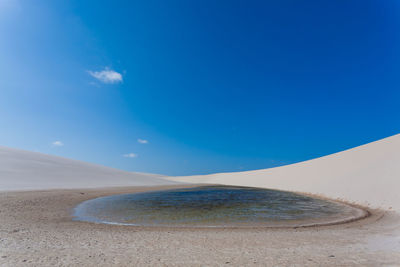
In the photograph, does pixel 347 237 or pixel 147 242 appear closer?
pixel 147 242

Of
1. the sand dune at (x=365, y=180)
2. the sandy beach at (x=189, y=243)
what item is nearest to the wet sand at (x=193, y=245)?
the sandy beach at (x=189, y=243)

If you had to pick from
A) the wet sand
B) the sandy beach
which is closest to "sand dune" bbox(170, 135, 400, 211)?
the sandy beach

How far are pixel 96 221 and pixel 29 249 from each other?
4468 millimetres

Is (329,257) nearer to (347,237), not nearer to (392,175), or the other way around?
(347,237)

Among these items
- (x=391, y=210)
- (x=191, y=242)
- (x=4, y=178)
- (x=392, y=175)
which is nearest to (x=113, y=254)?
(x=191, y=242)

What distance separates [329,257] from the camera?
536cm

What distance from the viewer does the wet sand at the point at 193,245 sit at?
16.7 feet

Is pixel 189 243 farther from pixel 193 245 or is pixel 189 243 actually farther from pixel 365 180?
pixel 365 180

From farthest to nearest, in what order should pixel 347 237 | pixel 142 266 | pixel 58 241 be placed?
pixel 347 237 → pixel 58 241 → pixel 142 266

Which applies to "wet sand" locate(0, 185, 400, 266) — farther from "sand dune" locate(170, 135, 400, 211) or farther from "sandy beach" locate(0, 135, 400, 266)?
"sand dune" locate(170, 135, 400, 211)

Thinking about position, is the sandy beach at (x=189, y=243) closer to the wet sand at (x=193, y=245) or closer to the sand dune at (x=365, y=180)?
the wet sand at (x=193, y=245)

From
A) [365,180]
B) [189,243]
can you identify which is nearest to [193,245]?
[189,243]

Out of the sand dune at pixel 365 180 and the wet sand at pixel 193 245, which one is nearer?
the wet sand at pixel 193 245

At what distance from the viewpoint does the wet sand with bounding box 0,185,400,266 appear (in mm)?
5102
